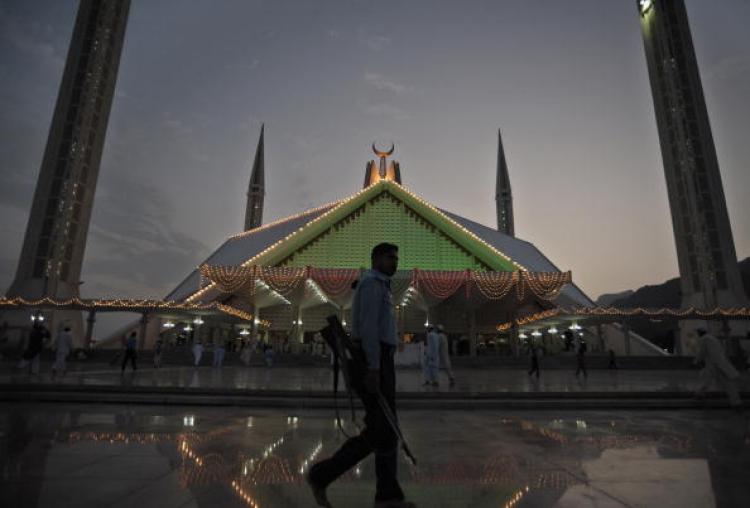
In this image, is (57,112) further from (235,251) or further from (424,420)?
(424,420)

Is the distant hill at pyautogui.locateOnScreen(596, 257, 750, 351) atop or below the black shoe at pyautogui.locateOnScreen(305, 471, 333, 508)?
atop

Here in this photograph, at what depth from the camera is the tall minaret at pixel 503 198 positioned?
207 ft

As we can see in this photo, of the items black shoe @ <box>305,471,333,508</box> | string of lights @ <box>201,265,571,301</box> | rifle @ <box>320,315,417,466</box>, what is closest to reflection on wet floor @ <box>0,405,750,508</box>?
black shoe @ <box>305,471,333,508</box>

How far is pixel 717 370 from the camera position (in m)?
6.96

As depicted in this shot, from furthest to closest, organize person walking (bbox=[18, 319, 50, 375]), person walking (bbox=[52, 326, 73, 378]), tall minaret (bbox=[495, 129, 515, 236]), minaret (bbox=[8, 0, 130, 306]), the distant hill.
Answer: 1. tall minaret (bbox=[495, 129, 515, 236])
2. the distant hill
3. minaret (bbox=[8, 0, 130, 306])
4. person walking (bbox=[52, 326, 73, 378])
5. person walking (bbox=[18, 319, 50, 375])

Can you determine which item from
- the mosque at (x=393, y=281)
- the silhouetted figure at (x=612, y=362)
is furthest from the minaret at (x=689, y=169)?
the silhouetted figure at (x=612, y=362)

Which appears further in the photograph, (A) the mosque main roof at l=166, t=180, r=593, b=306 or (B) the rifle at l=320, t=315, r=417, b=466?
(A) the mosque main roof at l=166, t=180, r=593, b=306

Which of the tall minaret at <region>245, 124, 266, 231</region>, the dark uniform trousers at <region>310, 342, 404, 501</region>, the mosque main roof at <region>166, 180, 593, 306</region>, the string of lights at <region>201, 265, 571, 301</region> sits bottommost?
the dark uniform trousers at <region>310, 342, 404, 501</region>

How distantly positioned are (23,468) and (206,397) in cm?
454

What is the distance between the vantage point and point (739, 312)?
23.1 metres

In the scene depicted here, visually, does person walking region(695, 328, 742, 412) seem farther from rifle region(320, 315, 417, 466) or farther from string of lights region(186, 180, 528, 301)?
string of lights region(186, 180, 528, 301)

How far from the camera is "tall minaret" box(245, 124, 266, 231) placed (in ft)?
204

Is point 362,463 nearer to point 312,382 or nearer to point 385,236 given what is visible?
point 312,382

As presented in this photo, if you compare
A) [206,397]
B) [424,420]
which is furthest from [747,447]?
[206,397]
